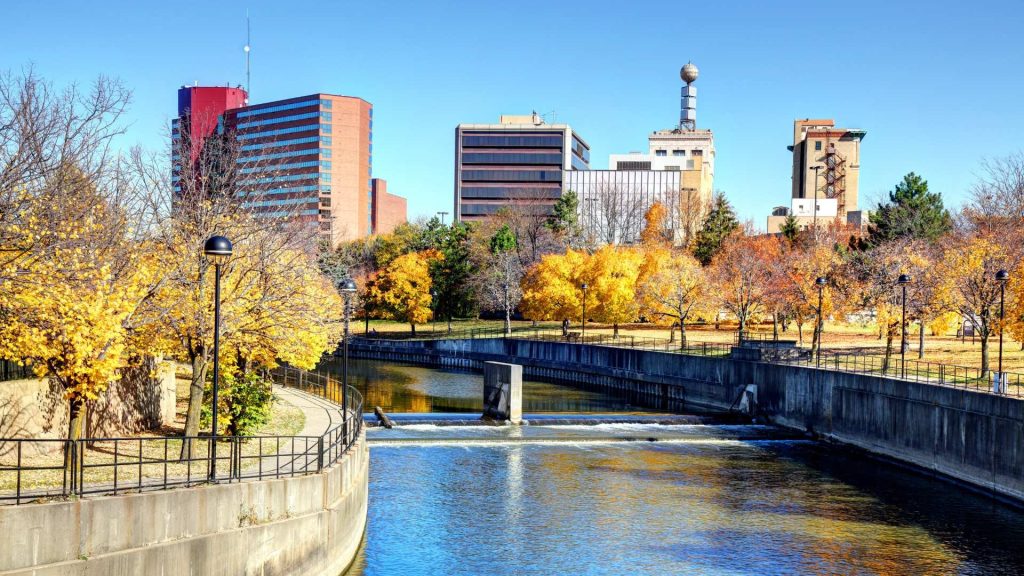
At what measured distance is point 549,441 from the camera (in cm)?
4009

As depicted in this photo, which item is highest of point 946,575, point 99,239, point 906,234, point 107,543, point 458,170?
point 458,170

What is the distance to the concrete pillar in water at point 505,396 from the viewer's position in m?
44.1

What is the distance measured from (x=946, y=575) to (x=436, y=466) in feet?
57.2

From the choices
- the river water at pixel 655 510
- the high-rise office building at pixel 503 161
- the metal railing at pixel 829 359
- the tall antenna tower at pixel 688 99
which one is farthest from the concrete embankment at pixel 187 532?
the tall antenna tower at pixel 688 99

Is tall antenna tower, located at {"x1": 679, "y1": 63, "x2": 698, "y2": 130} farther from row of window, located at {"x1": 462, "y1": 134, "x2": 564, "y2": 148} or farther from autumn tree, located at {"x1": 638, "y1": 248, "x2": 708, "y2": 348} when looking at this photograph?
autumn tree, located at {"x1": 638, "y1": 248, "x2": 708, "y2": 348}

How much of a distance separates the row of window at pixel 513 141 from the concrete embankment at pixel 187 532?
470 feet

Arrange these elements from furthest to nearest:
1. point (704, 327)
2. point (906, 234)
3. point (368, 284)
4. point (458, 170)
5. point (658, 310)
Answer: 1. point (458, 170)
2. point (368, 284)
3. point (704, 327)
4. point (658, 310)
5. point (906, 234)

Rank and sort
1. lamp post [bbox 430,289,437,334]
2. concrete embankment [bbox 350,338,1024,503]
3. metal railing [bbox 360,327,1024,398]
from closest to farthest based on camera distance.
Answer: concrete embankment [bbox 350,338,1024,503] < metal railing [bbox 360,327,1024,398] < lamp post [bbox 430,289,437,334]

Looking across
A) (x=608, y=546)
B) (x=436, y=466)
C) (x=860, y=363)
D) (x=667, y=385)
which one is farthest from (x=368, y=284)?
(x=608, y=546)

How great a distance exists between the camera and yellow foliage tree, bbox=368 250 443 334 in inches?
3880

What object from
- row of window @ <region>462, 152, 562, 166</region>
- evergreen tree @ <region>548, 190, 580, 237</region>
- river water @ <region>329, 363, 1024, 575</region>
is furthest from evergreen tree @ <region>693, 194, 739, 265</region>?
row of window @ <region>462, 152, 562, 166</region>

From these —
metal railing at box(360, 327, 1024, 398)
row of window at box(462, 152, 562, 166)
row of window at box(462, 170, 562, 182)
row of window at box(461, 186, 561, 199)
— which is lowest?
metal railing at box(360, 327, 1024, 398)

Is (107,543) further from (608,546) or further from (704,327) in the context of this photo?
(704,327)

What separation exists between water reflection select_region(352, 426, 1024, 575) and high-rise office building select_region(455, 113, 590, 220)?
12298 centimetres
